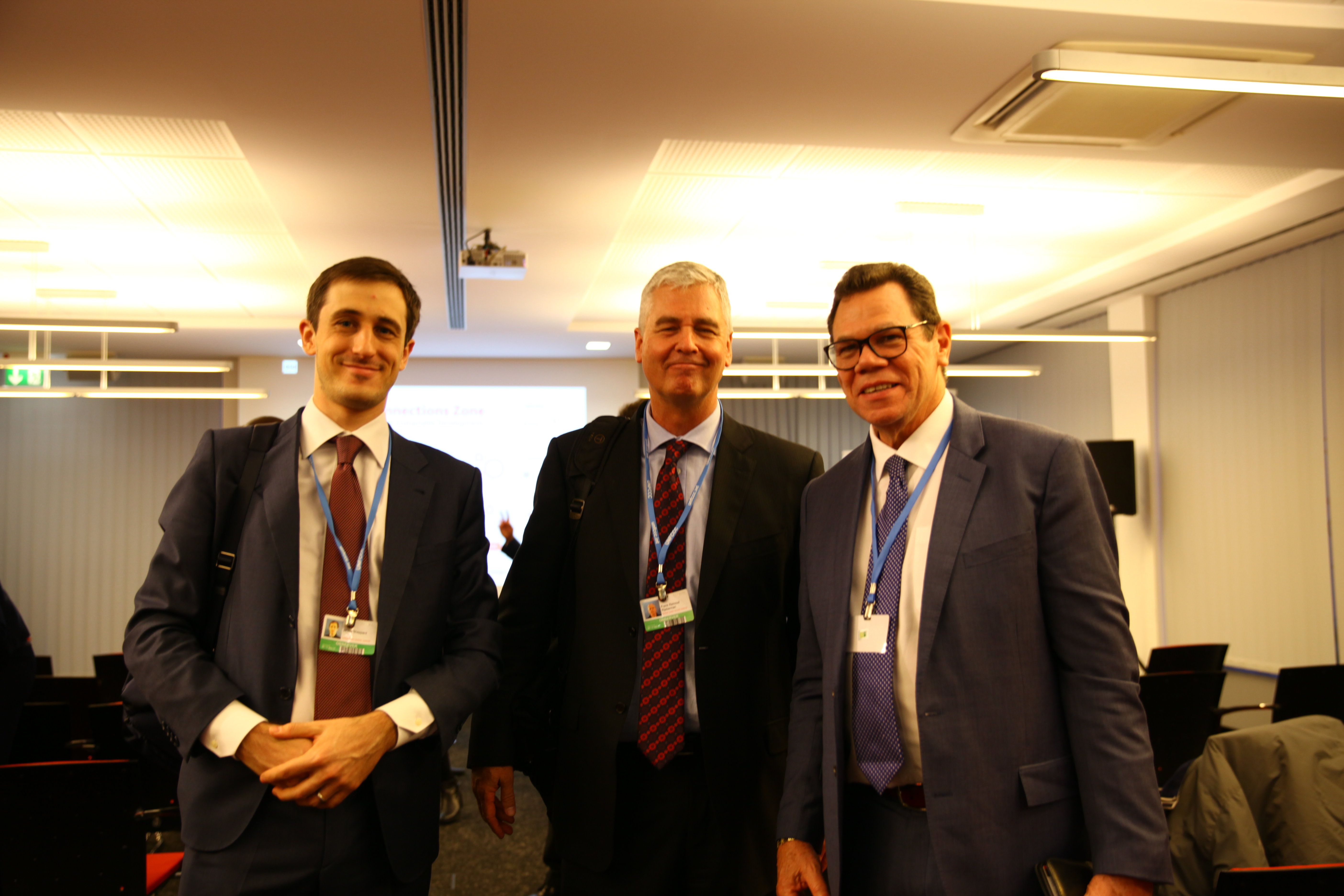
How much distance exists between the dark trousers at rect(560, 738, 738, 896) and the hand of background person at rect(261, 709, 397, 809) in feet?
1.81

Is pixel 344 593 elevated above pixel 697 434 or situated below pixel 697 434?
below

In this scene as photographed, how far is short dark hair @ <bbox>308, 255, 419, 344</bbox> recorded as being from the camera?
1.77 m

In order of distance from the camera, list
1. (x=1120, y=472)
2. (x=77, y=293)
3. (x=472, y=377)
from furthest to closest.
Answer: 1. (x=472, y=377)
2. (x=1120, y=472)
3. (x=77, y=293)

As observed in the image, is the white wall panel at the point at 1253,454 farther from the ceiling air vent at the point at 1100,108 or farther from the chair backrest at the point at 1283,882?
the chair backrest at the point at 1283,882

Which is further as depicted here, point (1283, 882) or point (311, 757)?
point (1283, 882)

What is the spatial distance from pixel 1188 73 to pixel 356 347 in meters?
2.77

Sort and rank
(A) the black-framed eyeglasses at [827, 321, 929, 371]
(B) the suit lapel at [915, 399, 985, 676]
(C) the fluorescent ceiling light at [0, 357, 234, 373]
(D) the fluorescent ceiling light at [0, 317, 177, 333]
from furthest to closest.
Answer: (C) the fluorescent ceiling light at [0, 357, 234, 373], (D) the fluorescent ceiling light at [0, 317, 177, 333], (A) the black-framed eyeglasses at [827, 321, 929, 371], (B) the suit lapel at [915, 399, 985, 676]

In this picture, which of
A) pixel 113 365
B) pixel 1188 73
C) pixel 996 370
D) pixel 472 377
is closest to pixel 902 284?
pixel 1188 73

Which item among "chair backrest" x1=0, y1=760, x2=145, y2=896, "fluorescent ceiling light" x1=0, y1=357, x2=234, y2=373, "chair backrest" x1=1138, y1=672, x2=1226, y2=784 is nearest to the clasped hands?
"chair backrest" x1=0, y1=760, x2=145, y2=896

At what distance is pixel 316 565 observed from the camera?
165 centimetres

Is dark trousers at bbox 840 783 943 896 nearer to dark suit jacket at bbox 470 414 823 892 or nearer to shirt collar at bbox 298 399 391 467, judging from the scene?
dark suit jacket at bbox 470 414 823 892

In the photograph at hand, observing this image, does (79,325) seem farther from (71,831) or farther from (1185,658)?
(1185,658)

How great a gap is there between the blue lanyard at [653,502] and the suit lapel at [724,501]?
2 cm

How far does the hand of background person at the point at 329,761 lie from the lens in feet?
4.75
